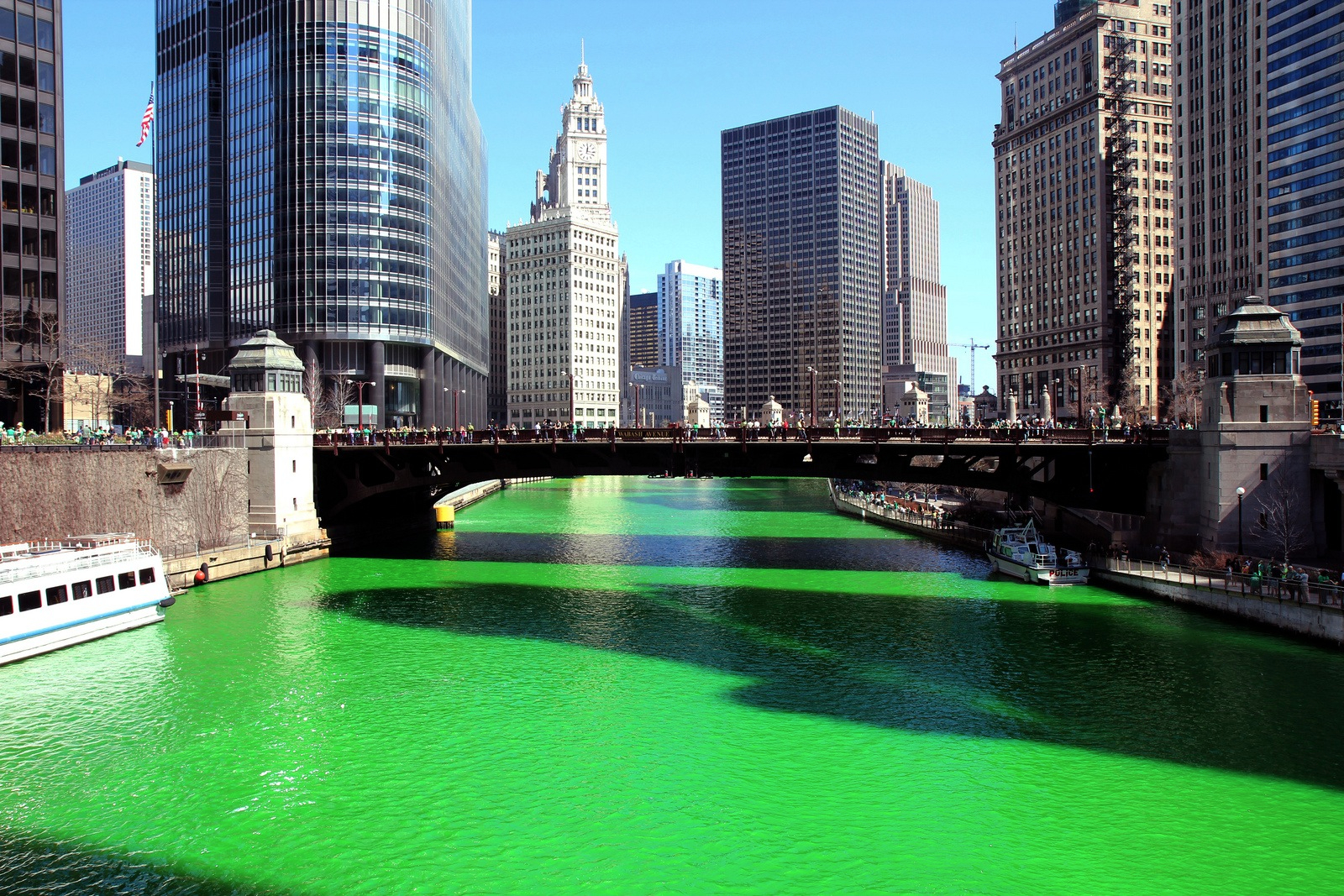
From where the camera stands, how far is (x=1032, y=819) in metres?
27.3

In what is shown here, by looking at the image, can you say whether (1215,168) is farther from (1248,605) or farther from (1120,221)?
(1248,605)

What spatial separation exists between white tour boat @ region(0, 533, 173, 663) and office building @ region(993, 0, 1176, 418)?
468 feet

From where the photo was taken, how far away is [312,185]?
126625mm

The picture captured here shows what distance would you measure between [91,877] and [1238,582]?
52.1 metres

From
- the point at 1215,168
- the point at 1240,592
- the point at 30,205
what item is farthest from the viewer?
the point at 1215,168

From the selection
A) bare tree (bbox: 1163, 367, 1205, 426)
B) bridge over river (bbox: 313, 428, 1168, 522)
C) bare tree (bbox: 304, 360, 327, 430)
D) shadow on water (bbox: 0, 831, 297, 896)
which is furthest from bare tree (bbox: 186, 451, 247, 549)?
bare tree (bbox: 1163, 367, 1205, 426)

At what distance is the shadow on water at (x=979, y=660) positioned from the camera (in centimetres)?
3409

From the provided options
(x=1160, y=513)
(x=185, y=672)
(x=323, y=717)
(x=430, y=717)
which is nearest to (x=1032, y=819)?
(x=430, y=717)

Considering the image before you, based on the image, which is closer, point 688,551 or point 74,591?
point 74,591

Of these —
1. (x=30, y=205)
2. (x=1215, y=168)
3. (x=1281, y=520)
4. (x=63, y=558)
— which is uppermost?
(x=1215, y=168)

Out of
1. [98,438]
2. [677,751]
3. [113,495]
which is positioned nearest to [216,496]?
[98,438]

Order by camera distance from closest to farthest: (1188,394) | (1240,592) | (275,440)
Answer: (1240,592)
(275,440)
(1188,394)

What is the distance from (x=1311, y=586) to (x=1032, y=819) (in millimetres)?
27972

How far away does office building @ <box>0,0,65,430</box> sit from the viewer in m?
77.4
